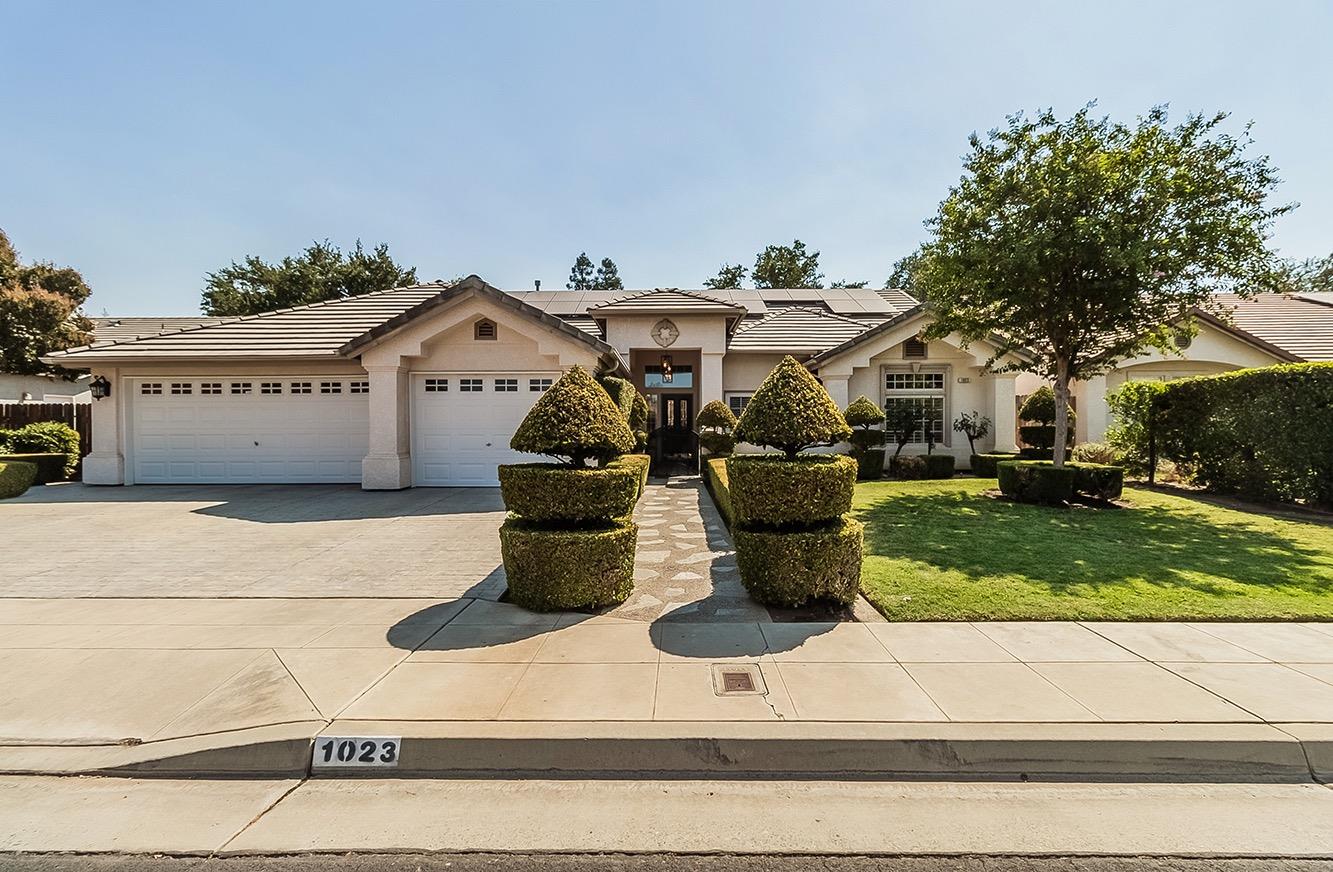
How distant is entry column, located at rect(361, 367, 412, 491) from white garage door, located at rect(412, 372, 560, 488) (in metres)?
0.56

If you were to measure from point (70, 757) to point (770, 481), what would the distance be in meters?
5.26

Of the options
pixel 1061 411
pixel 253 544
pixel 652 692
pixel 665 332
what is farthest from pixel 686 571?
pixel 665 332

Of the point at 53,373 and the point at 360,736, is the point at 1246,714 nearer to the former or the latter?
the point at 360,736

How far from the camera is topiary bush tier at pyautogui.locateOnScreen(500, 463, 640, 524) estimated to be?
5422 millimetres

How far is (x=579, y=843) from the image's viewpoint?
2660mm

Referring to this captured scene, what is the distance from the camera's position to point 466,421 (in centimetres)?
1352

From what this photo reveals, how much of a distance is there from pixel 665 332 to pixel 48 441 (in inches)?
654

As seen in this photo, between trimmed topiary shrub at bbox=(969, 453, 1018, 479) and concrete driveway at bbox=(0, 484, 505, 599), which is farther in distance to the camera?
trimmed topiary shrub at bbox=(969, 453, 1018, 479)

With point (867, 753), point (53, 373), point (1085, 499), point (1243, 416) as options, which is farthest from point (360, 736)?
point (53, 373)

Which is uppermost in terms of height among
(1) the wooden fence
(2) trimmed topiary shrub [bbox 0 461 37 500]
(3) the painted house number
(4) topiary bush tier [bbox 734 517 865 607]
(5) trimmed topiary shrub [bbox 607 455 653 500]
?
(1) the wooden fence

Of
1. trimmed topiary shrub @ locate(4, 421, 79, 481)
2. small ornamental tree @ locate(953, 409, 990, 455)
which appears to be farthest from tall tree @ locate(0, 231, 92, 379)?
small ornamental tree @ locate(953, 409, 990, 455)

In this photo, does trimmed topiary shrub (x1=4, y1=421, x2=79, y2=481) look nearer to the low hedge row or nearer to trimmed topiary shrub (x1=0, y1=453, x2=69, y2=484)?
trimmed topiary shrub (x1=0, y1=453, x2=69, y2=484)

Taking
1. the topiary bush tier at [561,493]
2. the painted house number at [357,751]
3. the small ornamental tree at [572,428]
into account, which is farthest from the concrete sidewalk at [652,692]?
the small ornamental tree at [572,428]

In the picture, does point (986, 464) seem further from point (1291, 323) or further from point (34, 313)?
point (34, 313)
